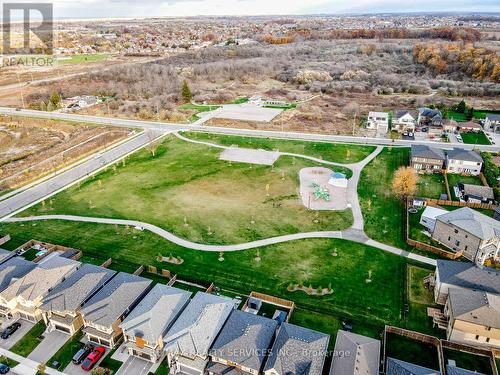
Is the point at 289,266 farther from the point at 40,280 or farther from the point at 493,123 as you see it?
the point at 493,123

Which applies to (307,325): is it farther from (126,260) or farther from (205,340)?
(126,260)

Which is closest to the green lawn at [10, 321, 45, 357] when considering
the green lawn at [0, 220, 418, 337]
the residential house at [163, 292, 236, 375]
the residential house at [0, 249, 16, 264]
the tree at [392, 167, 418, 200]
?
the residential house at [0, 249, 16, 264]

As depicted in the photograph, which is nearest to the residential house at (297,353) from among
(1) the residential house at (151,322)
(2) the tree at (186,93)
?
(1) the residential house at (151,322)

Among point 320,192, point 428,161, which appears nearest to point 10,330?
point 320,192

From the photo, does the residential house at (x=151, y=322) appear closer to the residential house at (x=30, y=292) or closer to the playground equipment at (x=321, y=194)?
the residential house at (x=30, y=292)

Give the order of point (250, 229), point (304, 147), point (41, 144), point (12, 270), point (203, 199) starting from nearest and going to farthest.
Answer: point (12, 270) → point (250, 229) → point (203, 199) → point (304, 147) → point (41, 144)

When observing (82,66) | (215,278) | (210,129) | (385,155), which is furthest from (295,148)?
(82,66)
